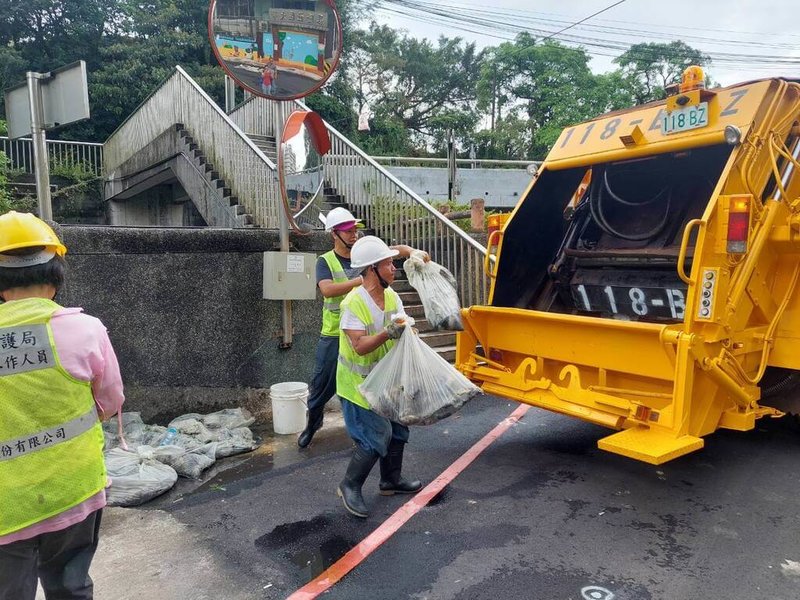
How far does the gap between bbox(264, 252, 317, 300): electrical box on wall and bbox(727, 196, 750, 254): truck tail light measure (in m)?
3.26

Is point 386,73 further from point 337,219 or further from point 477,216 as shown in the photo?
point 337,219

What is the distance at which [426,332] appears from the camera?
6.52 meters

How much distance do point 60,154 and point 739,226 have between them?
14606 mm

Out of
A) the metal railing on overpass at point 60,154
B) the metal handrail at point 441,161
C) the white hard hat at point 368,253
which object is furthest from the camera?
the metal handrail at point 441,161

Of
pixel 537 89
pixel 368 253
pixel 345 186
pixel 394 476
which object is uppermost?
pixel 537 89

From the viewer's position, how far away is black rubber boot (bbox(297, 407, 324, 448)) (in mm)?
4434

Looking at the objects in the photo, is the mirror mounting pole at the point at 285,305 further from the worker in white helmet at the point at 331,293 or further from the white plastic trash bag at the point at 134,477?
the white plastic trash bag at the point at 134,477

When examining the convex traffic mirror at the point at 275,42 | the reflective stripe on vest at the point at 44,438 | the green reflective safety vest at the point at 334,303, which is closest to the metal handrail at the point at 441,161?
the convex traffic mirror at the point at 275,42

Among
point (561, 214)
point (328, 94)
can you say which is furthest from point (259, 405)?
point (328, 94)

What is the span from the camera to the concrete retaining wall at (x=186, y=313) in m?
4.52

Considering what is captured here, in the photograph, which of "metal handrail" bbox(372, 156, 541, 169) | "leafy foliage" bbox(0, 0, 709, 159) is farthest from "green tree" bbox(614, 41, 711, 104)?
"metal handrail" bbox(372, 156, 541, 169)

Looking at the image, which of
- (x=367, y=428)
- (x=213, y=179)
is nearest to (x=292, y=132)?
(x=367, y=428)

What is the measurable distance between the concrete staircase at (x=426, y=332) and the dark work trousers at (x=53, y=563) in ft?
14.4

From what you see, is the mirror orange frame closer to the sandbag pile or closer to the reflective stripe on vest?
the sandbag pile
